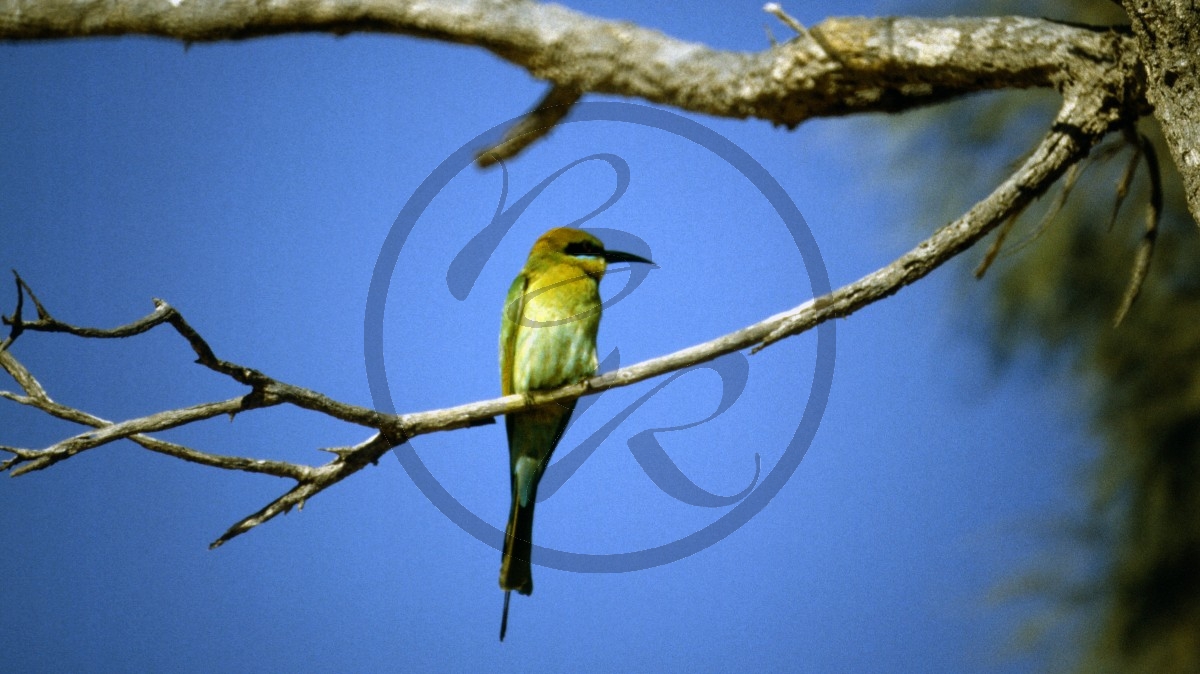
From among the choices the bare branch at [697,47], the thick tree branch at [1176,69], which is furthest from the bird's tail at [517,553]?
the thick tree branch at [1176,69]

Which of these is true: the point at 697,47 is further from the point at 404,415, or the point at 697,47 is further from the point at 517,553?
the point at 517,553

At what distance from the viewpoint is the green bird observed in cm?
251

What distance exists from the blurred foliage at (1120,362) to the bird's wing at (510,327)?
1239 millimetres

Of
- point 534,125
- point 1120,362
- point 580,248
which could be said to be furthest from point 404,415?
point 1120,362

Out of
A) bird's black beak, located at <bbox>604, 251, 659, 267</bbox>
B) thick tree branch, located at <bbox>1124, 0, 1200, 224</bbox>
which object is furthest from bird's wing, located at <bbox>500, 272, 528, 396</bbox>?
thick tree branch, located at <bbox>1124, 0, 1200, 224</bbox>

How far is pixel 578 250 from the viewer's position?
109 inches

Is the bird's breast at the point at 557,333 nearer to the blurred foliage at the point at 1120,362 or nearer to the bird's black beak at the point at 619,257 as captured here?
the bird's black beak at the point at 619,257

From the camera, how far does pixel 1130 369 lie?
2.83 meters

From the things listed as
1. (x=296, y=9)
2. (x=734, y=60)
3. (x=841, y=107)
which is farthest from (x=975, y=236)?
(x=296, y=9)

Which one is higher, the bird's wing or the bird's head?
the bird's head

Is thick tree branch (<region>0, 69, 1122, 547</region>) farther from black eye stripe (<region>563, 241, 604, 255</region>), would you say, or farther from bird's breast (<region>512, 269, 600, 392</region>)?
black eye stripe (<region>563, 241, 604, 255</region>)

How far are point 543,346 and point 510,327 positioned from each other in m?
0.19

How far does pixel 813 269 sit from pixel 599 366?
78cm

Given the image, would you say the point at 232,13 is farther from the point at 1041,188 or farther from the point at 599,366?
the point at 1041,188
